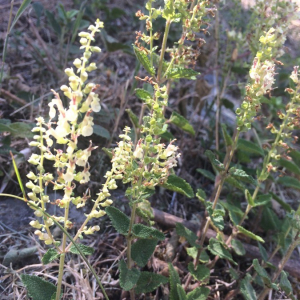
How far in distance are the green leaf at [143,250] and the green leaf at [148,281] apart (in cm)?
12

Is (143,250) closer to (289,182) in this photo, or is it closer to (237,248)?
(237,248)

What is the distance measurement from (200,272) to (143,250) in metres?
0.40

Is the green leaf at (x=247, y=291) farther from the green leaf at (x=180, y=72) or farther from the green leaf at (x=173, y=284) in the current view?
the green leaf at (x=180, y=72)

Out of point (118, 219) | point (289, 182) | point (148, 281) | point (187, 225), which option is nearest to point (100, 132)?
point (187, 225)

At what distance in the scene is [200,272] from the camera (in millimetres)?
2012

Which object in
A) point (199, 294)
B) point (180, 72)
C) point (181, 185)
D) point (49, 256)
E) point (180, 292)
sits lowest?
point (199, 294)

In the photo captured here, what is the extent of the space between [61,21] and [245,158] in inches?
77.0

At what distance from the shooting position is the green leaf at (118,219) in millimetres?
1702

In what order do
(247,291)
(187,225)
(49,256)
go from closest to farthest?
(49,256)
(247,291)
(187,225)

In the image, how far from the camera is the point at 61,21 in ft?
10.7

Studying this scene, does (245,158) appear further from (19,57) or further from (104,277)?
(19,57)

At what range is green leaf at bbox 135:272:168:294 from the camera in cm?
183

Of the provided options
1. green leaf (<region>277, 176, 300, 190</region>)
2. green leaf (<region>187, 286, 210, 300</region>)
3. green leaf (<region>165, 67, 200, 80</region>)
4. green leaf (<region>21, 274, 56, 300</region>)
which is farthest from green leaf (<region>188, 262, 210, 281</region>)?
green leaf (<region>165, 67, 200, 80</region>)

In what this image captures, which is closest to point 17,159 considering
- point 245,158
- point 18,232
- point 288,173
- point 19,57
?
point 18,232
